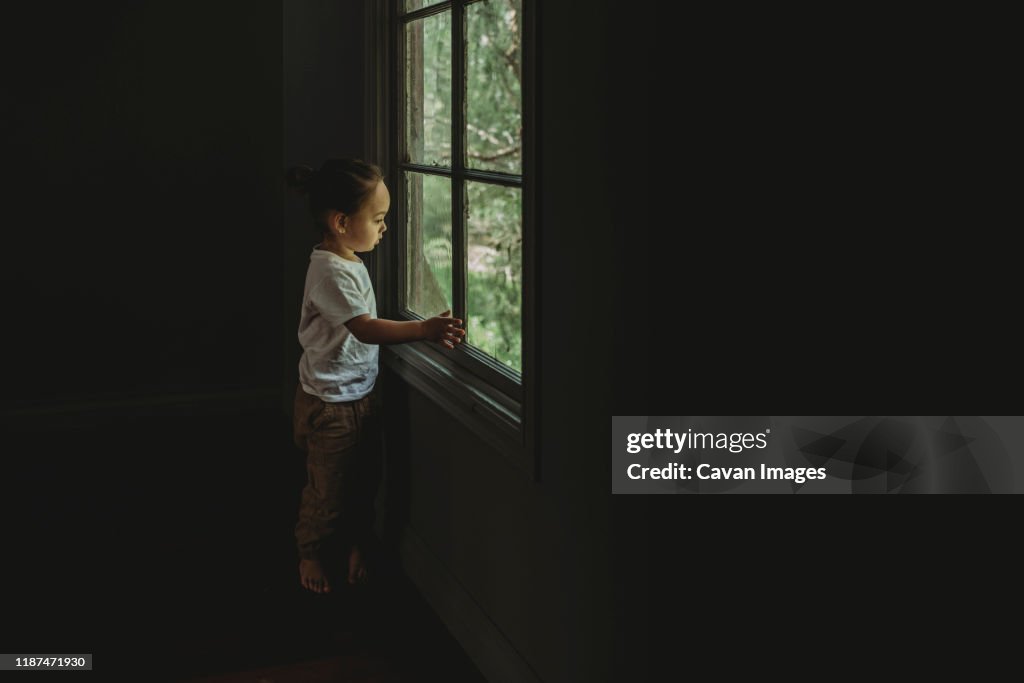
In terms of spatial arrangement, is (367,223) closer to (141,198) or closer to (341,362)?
(341,362)

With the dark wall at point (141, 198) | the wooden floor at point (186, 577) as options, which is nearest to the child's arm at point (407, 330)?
the wooden floor at point (186, 577)

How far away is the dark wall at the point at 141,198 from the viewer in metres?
4.15

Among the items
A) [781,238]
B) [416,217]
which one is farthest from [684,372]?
[416,217]

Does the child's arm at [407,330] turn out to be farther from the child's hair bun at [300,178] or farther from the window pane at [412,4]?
the window pane at [412,4]

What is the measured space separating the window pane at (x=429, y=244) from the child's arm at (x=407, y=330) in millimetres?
167

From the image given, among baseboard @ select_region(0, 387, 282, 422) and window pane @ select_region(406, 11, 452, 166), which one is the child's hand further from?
baseboard @ select_region(0, 387, 282, 422)

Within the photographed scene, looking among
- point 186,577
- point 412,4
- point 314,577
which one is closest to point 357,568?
point 314,577

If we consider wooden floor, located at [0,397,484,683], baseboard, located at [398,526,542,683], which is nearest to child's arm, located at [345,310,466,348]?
baseboard, located at [398,526,542,683]

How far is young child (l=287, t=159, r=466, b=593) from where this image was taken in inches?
103

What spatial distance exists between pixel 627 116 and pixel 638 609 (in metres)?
0.78

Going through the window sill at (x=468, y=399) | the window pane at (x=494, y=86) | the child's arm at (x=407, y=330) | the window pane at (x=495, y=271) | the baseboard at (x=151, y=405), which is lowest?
the baseboard at (x=151, y=405)

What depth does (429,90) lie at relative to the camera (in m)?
2.74

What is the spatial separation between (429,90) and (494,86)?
0.46 metres

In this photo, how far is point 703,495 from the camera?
153 centimetres
